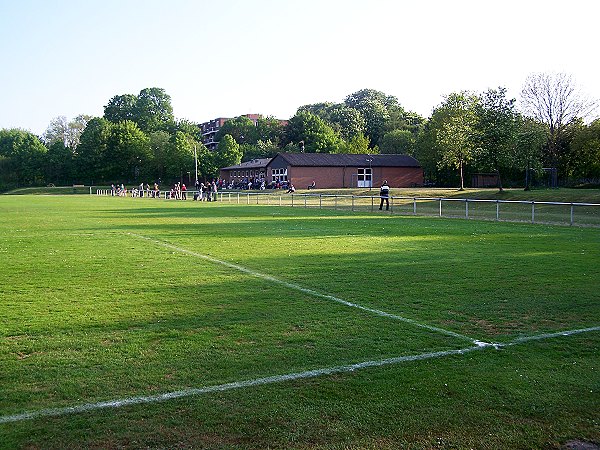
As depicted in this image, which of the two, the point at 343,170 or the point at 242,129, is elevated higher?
the point at 242,129

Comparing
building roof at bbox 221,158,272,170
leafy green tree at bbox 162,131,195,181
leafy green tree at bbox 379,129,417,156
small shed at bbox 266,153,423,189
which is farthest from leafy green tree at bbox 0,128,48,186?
leafy green tree at bbox 379,129,417,156

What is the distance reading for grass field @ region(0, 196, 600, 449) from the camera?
15.4 ft

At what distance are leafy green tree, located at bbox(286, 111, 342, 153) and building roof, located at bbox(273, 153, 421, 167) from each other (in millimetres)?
18422

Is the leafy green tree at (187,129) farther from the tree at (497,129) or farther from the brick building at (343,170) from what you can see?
the tree at (497,129)

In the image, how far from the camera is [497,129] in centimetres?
4688

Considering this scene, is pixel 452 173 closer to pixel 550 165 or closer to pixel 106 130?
pixel 550 165

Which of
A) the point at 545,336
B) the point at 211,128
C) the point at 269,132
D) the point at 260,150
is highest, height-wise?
the point at 211,128

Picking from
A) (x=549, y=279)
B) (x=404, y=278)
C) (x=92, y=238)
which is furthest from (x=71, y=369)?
(x=92, y=238)

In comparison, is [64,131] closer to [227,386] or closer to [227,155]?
[227,155]

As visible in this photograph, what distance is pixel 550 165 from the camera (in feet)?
211

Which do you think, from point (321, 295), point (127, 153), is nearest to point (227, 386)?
point (321, 295)

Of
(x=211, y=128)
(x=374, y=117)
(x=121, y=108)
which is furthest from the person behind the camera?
(x=211, y=128)

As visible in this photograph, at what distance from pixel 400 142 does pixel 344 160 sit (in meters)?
20.1

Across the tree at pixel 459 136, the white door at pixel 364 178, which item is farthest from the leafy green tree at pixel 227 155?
the tree at pixel 459 136
